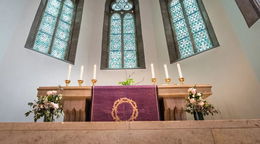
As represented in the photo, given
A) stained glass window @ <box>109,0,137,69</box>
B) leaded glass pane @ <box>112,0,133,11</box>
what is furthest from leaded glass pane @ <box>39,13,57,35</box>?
leaded glass pane @ <box>112,0,133,11</box>

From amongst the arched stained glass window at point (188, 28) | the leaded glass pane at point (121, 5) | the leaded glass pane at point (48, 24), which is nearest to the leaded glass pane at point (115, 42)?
the leaded glass pane at point (121, 5)

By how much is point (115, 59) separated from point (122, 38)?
1.00 metres

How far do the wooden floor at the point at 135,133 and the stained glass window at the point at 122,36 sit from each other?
387 cm

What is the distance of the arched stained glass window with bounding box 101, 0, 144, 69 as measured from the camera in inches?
230

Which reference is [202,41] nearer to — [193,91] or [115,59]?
[115,59]

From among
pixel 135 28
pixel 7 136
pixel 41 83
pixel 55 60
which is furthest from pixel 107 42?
pixel 7 136

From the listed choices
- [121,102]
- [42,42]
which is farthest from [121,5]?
[121,102]

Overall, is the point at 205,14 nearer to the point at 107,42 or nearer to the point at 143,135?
the point at 107,42

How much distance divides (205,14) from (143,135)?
4.74 meters

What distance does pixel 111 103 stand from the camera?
263 centimetres

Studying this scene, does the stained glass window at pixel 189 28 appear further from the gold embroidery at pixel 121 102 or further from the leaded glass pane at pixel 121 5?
the gold embroidery at pixel 121 102

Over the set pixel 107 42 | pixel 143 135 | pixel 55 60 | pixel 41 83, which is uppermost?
pixel 107 42

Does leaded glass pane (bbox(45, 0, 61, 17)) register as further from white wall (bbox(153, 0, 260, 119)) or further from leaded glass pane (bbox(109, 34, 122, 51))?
white wall (bbox(153, 0, 260, 119))

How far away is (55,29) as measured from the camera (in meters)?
5.70
